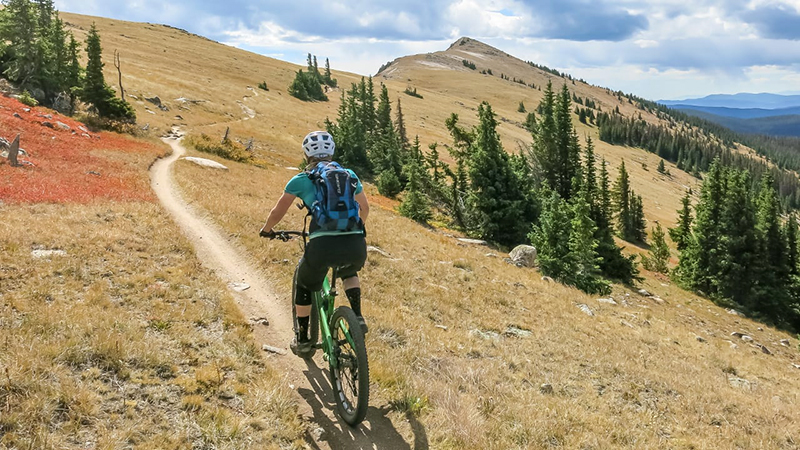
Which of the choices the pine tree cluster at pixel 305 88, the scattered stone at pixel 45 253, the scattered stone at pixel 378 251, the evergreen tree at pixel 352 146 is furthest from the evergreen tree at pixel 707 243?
the pine tree cluster at pixel 305 88

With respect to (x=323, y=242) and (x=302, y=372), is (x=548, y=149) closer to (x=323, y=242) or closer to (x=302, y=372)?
(x=302, y=372)

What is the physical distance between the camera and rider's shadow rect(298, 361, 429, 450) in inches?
235

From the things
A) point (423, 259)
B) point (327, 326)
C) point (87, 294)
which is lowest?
point (423, 259)

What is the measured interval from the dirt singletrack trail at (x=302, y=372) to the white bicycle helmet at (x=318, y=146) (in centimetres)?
368

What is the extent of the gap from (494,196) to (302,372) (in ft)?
99.4

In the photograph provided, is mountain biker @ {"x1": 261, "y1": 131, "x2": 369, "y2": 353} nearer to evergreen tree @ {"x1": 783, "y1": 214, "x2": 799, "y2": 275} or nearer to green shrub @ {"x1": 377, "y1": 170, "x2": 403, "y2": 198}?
green shrub @ {"x1": 377, "y1": 170, "x2": 403, "y2": 198}

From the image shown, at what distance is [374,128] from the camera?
78375 millimetres

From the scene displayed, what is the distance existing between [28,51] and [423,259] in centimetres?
5477

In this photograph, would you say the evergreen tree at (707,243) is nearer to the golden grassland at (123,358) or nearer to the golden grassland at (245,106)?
the golden grassland at (245,106)

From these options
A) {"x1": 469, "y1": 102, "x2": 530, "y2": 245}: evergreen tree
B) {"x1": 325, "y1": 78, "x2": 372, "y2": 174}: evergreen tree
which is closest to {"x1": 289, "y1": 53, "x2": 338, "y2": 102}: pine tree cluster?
{"x1": 325, "y1": 78, "x2": 372, "y2": 174}: evergreen tree

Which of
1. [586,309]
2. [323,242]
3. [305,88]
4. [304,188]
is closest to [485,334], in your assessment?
[586,309]

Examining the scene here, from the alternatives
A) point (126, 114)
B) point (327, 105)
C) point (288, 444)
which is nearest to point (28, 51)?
point (126, 114)

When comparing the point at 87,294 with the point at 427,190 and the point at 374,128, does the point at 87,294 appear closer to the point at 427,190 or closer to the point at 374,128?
the point at 427,190

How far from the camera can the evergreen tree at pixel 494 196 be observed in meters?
35.7
